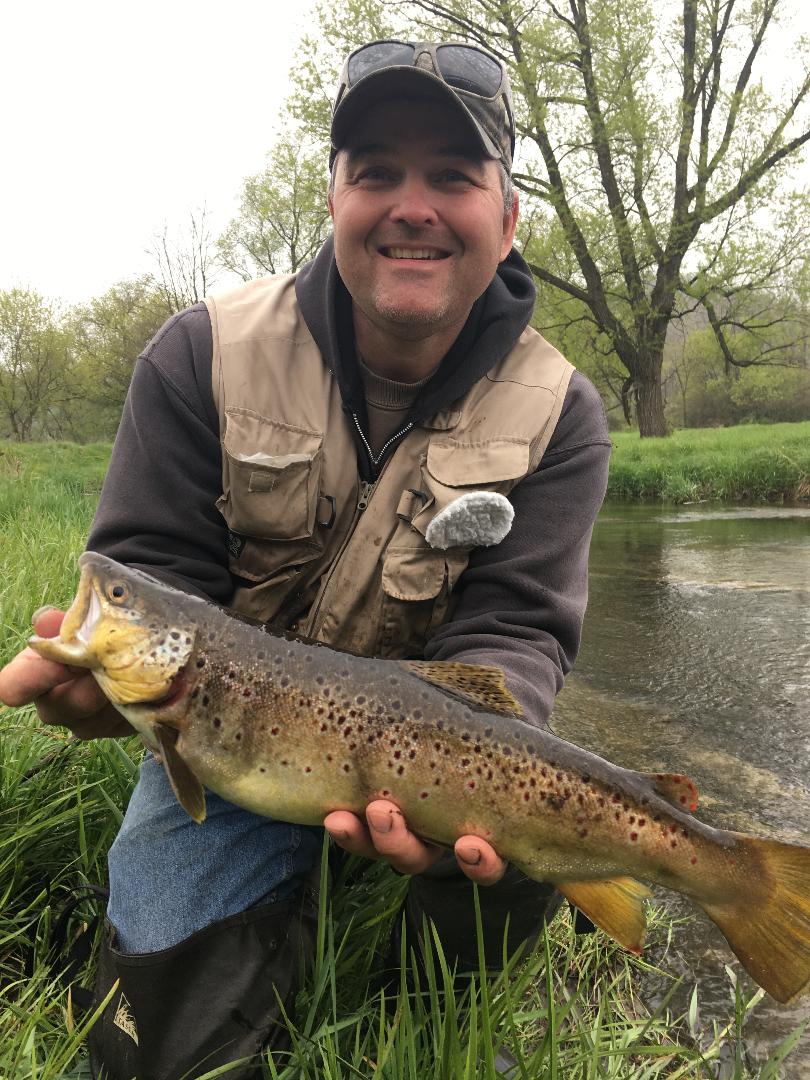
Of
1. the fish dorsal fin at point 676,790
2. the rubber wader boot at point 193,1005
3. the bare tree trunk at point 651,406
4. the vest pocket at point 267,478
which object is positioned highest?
the bare tree trunk at point 651,406

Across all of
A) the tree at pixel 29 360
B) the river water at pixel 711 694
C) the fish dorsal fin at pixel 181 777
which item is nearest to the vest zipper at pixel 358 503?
the fish dorsal fin at pixel 181 777

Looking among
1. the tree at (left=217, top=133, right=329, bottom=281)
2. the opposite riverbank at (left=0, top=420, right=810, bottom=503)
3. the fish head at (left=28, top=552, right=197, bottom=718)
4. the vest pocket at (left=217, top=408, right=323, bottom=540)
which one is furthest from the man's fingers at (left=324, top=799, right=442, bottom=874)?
the tree at (left=217, top=133, right=329, bottom=281)

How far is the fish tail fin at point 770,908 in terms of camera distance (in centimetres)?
184

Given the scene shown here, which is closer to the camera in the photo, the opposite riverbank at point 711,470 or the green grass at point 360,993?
the green grass at point 360,993

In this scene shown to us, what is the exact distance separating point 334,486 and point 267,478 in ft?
0.80

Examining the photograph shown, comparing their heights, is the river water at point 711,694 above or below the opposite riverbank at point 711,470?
below

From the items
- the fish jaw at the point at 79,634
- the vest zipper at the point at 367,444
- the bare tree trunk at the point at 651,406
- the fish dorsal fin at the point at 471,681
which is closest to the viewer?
the fish jaw at the point at 79,634

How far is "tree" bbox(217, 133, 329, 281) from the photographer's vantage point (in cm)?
3188

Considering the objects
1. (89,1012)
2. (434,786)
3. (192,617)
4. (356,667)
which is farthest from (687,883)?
(89,1012)

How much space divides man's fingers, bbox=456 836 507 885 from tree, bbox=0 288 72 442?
148 feet

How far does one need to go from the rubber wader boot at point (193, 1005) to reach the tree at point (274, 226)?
102 ft

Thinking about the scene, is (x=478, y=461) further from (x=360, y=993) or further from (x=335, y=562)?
(x=360, y=993)

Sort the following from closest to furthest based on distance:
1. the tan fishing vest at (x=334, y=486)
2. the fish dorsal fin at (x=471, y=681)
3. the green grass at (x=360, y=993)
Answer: the green grass at (x=360, y=993) < the fish dorsal fin at (x=471, y=681) < the tan fishing vest at (x=334, y=486)

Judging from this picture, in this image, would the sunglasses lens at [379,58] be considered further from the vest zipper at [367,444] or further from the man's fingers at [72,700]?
the man's fingers at [72,700]
